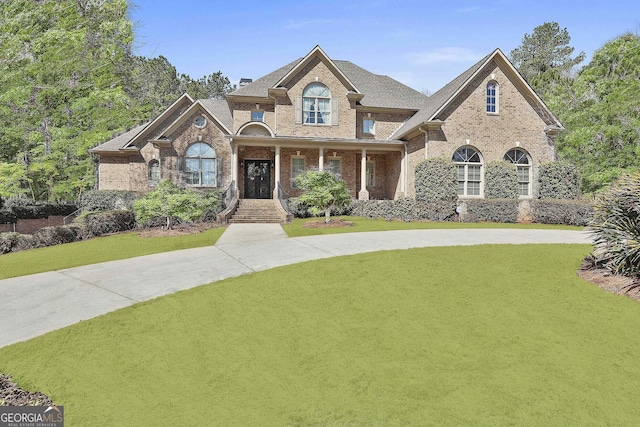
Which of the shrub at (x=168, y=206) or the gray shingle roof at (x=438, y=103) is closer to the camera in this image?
the shrub at (x=168, y=206)

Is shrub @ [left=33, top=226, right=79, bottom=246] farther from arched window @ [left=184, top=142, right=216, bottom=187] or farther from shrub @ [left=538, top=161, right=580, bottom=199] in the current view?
shrub @ [left=538, top=161, right=580, bottom=199]

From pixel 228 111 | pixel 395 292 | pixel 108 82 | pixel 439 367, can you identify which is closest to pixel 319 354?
pixel 439 367

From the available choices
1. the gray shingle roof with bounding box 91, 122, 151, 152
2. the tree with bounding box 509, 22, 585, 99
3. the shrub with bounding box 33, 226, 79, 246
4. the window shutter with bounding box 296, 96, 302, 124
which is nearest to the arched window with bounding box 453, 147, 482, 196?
the window shutter with bounding box 296, 96, 302, 124

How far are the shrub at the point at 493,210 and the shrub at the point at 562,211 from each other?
1.16m

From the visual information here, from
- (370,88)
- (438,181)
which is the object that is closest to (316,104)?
(370,88)

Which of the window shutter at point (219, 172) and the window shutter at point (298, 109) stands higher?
the window shutter at point (298, 109)

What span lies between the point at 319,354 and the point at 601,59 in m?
29.2

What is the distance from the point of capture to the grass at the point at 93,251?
27.6 feet

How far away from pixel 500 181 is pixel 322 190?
11431mm

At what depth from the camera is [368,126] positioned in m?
24.4

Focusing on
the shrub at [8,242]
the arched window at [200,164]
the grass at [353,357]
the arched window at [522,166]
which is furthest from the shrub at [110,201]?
the arched window at [522,166]

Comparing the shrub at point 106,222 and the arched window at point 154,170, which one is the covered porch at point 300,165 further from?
the shrub at point 106,222

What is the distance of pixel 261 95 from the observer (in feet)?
74.6

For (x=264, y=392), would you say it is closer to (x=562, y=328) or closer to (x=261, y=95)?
(x=562, y=328)
